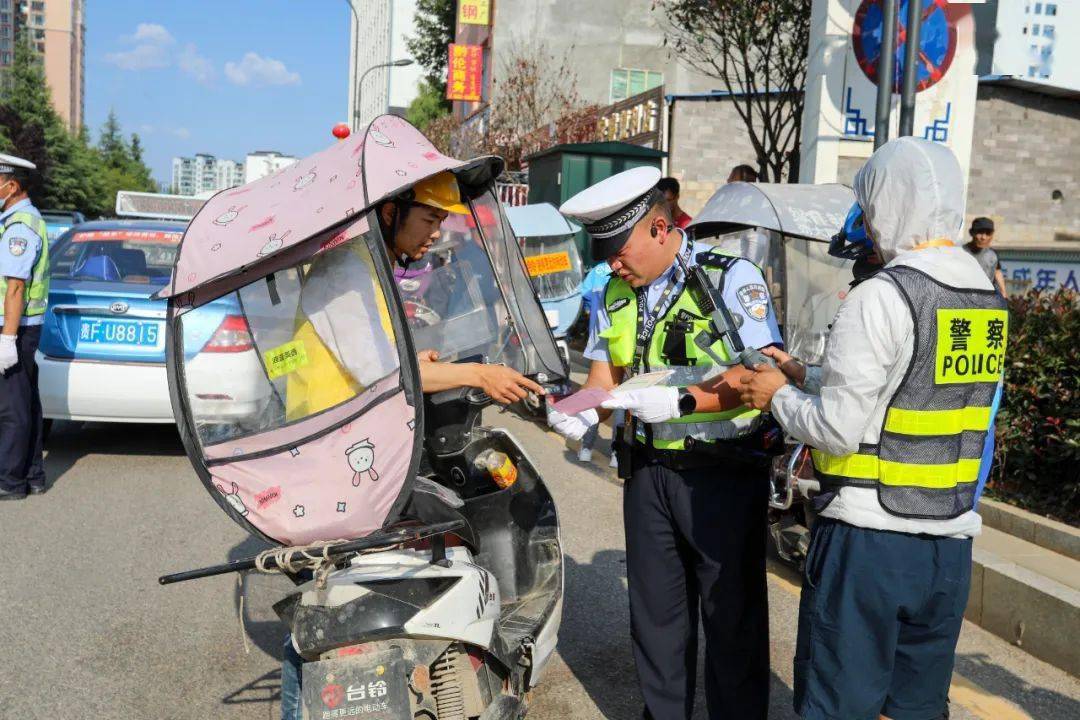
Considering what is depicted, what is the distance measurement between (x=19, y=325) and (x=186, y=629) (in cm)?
311

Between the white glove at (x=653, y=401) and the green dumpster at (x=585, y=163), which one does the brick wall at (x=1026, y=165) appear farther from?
the white glove at (x=653, y=401)

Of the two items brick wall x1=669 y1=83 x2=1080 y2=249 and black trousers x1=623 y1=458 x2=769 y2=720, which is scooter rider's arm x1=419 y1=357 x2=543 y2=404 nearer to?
black trousers x1=623 y1=458 x2=769 y2=720

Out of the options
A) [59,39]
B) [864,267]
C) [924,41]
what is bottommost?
[864,267]

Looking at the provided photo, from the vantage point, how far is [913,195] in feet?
8.43

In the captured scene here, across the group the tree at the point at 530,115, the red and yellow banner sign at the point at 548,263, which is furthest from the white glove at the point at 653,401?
the tree at the point at 530,115

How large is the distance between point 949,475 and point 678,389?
874 mm

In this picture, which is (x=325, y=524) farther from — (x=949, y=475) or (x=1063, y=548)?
(x=1063, y=548)

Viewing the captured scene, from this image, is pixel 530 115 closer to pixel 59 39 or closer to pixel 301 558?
pixel 301 558

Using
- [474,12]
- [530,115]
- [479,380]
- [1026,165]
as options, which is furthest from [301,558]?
[474,12]

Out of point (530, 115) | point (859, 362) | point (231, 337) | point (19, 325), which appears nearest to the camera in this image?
point (859, 362)

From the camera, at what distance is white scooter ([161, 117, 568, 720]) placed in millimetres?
2680

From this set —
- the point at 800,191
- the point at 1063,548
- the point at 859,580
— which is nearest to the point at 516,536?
the point at 859,580

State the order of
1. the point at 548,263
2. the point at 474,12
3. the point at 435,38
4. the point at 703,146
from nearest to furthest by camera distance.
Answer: the point at 548,263
the point at 703,146
the point at 474,12
the point at 435,38

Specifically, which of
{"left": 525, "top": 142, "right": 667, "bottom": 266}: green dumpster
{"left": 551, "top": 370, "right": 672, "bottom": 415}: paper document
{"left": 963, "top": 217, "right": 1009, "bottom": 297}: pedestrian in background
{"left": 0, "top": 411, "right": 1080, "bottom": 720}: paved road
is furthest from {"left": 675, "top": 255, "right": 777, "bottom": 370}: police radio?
{"left": 525, "top": 142, "right": 667, "bottom": 266}: green dumpster
